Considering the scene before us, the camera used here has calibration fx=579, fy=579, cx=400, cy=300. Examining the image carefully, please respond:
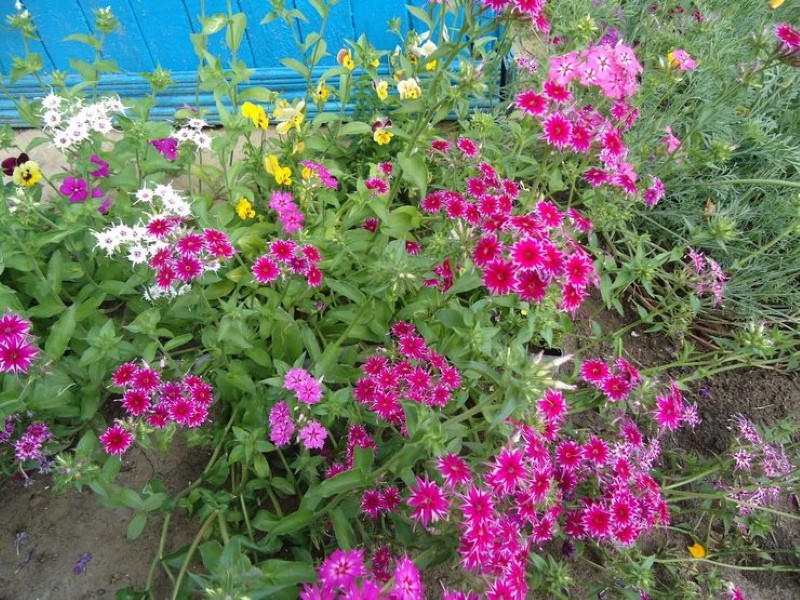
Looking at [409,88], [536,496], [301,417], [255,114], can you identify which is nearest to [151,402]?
[301,417]

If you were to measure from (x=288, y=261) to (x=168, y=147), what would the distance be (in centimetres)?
88

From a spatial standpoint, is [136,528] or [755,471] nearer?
[136,528]

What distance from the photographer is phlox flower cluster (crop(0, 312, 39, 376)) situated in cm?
126

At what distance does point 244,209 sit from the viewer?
83.0 inches

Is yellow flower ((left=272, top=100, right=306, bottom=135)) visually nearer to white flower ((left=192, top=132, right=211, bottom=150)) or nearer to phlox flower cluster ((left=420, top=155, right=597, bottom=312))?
white flower ((left=192, top=132, right=211, bottom=150))

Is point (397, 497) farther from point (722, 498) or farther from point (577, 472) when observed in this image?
point (722, 498)

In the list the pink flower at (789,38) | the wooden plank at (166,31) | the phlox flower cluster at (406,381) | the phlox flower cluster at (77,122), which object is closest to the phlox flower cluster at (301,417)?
the phlox flower cluster at (406,381)

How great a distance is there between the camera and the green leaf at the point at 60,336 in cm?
153

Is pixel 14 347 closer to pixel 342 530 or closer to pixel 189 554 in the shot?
pixel 189 554

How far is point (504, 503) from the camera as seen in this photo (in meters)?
1.50

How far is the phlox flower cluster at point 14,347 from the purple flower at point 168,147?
0.99 metres

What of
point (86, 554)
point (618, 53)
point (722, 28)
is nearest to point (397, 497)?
point (86, 554)

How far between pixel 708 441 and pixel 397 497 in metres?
1.33

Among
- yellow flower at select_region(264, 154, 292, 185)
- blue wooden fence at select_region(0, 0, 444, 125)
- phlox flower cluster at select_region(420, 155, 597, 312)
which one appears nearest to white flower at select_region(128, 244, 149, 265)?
yellow flower at select_region(264, 154, 292, 185)
